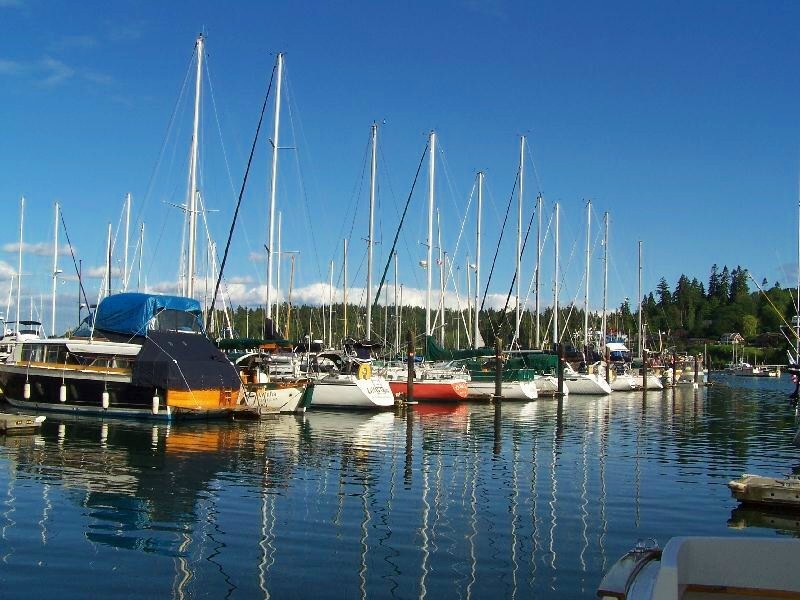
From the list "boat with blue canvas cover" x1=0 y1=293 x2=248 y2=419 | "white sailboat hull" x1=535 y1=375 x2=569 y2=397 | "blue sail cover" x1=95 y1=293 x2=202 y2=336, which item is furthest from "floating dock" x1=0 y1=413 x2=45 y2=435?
"white sailboat hull" x1=535 y1=375 x2=569 y2=397

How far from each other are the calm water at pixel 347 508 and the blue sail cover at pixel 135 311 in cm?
620

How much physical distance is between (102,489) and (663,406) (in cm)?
4771

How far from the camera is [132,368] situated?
38.7 m

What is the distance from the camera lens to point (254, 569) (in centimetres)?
1337

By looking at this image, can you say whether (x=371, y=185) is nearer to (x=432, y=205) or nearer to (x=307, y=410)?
(x=432, y=205)

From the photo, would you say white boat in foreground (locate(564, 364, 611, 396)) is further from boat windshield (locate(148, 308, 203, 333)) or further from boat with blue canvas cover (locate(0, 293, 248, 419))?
boat windshield (locate(148, 308, 203, 333))

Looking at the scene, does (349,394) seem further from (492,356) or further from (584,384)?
(584,384)

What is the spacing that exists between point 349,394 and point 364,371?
1803mm

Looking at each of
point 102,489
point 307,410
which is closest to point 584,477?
point 102,489

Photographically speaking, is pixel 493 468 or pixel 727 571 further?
pixel 493 468

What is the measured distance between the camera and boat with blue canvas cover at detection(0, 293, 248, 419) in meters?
38.0

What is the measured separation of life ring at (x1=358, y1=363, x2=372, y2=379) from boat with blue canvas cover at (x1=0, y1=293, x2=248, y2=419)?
973cm

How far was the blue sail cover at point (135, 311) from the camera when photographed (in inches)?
1620

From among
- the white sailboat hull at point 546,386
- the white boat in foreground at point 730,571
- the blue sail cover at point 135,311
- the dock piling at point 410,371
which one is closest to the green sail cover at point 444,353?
the white sailboat hull at point 546,386
